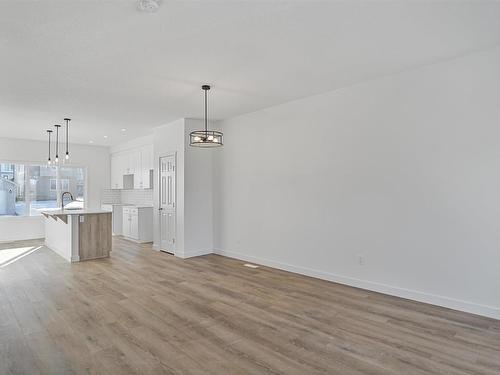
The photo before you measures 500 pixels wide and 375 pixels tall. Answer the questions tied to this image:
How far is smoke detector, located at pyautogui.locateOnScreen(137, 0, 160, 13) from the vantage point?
92.1 inches

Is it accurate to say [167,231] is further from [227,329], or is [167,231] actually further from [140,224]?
[227,329]

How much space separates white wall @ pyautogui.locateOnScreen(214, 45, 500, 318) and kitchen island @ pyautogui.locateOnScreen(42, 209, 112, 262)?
3293 millimetres

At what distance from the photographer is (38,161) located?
8.68 meters

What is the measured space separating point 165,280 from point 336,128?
3.51m

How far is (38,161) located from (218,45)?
26.5 ft

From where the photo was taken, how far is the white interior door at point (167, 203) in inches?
255

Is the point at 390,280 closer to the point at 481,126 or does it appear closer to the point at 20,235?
the point at 481,126

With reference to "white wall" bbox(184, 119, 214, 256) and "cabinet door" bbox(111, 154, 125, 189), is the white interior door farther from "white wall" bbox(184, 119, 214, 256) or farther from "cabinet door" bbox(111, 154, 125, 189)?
"cabinet door" bbox(111, 154, 125, 189)

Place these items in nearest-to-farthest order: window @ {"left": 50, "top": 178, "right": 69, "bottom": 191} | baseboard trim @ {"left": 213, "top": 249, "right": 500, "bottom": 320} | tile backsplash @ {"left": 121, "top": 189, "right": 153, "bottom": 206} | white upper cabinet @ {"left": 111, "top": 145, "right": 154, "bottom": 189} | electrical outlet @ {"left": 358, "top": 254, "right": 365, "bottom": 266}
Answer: baseboard trim @ {"left": 213, "top": 249, "right": 500, "bottom": 320}, electrical outlet @ {"left": 358, "top": 254, "right": 365, "bottom": 266}, white upper cabinet @ {"left": 111, "top": 145, "right": 154, "bottom": 189}, tile backsplash @ {"left": 121, "top": 189, "right": 153, "bottom": 206}, window @ {"left": 50, "top": 178, "right": 69, "bottom": 191}

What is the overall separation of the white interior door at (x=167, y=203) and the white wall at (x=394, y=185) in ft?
6.29

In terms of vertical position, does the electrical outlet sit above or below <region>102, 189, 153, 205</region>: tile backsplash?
below

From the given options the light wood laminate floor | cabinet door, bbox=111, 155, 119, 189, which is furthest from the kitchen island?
cabinet door, bbox=111, 155, 119, 189

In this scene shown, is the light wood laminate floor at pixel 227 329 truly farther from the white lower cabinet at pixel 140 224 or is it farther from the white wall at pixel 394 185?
the white lower cabinet at pixel 140 224

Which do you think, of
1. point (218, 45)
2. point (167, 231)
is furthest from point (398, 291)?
point (167, 231)
